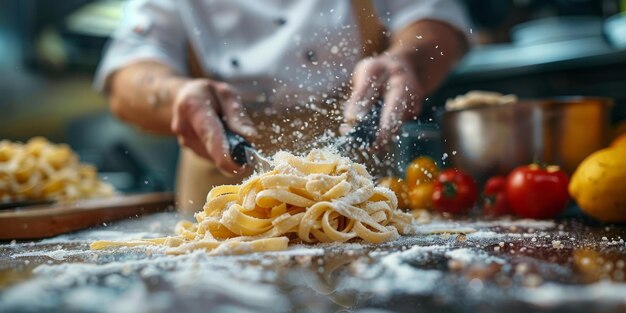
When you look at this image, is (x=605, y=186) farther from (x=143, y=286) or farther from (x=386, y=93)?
(x=143, y=286)

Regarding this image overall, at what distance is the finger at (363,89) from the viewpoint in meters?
1.76

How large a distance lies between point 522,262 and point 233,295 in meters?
0.58

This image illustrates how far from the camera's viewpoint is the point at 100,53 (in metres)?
5.25

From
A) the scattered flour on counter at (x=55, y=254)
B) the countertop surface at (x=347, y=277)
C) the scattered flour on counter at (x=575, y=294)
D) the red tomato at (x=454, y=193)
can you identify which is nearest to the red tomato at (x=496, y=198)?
the red tomato at (x=454, y=193)

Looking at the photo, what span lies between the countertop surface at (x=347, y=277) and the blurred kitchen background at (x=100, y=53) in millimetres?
2123

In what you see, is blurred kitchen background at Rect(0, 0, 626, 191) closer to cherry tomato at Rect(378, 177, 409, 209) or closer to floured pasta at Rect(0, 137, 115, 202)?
floured pasta at Rect(0, 137, 115, 202)

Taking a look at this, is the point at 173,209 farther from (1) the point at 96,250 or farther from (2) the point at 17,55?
(2) the point at 17,55

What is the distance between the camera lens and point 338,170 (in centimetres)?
166

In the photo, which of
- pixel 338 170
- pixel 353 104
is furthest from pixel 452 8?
pixel 338 170

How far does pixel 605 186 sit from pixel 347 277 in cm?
112

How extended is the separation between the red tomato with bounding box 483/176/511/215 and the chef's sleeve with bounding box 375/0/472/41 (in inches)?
24.1

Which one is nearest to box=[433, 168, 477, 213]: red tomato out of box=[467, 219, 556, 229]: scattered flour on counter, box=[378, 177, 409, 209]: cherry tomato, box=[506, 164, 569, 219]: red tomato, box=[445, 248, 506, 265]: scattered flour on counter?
box=[506, 164, 569, 219]: red tomato

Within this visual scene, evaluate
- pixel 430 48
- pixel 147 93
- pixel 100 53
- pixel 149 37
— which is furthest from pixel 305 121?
pixel 100 53

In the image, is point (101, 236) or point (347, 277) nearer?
point (347, 277)
